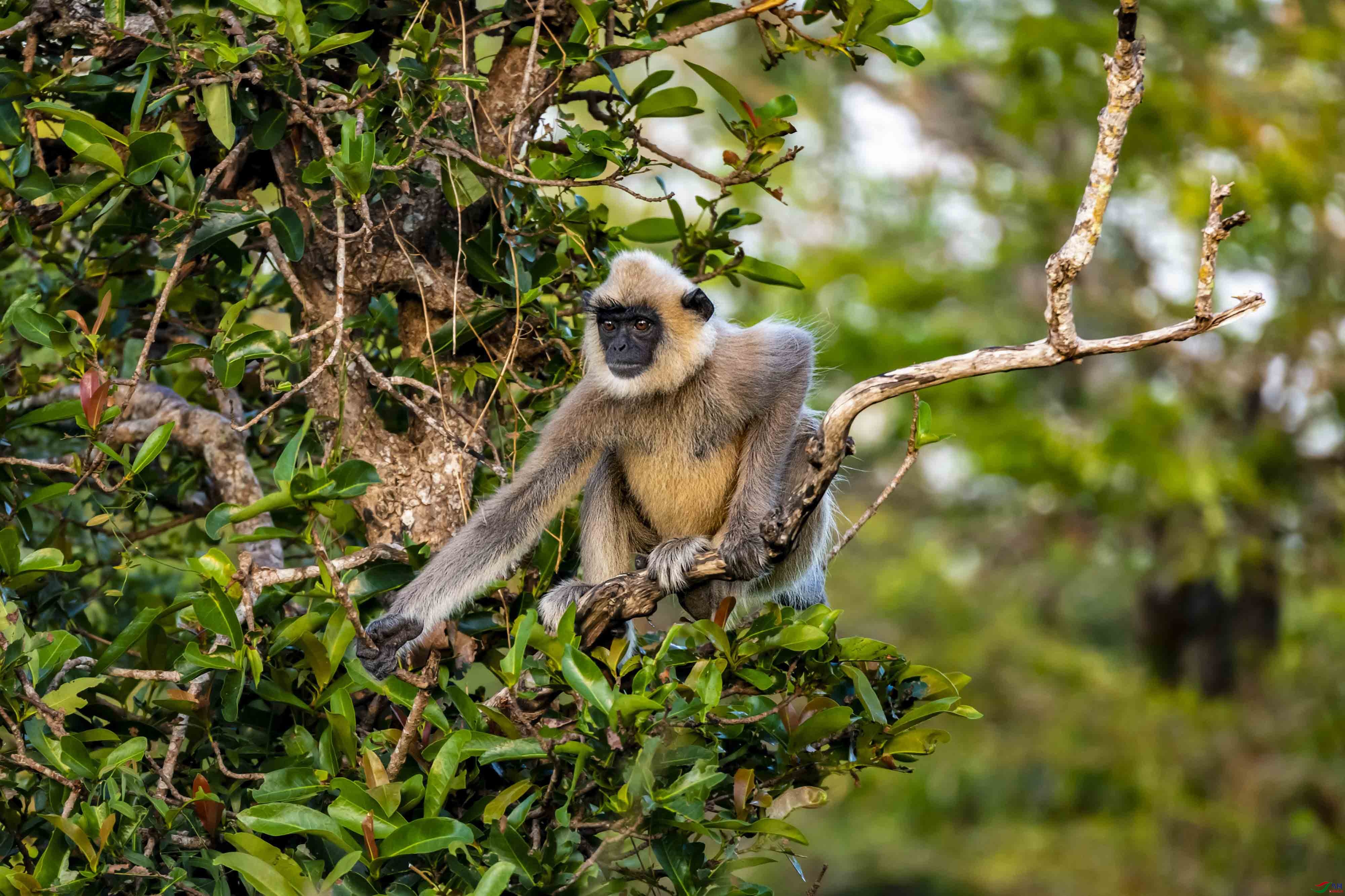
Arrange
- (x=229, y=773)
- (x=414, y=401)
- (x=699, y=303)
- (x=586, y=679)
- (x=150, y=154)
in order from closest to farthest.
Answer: (x=586, y=679)
(x=229, y=773)
(x=150, y=154)
(x=414, y=401)
(x=699, y=303)

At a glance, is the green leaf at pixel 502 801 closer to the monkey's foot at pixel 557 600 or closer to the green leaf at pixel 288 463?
the green leaf at pixel 288 463

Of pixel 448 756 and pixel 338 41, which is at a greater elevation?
pixel 338 41

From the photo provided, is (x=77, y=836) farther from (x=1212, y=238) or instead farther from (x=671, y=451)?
(x=1212, y=238)

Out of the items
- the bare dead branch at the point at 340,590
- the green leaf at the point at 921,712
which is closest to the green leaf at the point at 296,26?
the bare dead branch at the point at 340,590

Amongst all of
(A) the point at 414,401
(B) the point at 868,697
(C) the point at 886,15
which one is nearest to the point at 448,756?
(B) the point at 868,697

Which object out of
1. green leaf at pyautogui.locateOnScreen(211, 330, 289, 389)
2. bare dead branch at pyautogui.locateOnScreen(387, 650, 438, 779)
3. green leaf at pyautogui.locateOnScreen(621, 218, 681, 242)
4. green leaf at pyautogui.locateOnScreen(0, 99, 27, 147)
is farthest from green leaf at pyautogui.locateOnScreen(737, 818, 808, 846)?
green leaf at pyautogui.locateOnScreen(0, 99, 27, 147)

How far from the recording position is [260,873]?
7.40ft

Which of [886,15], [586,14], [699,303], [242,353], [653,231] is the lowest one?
[242,353]

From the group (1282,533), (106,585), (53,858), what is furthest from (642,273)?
(1282,533)

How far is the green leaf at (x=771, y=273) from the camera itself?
3599 mm

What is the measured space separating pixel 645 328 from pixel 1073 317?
174cm

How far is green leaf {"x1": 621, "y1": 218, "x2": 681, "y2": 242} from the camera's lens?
148 inches

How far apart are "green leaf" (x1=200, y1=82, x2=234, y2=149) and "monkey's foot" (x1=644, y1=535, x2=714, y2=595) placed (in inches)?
61.6

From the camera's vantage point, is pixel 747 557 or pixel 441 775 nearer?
pixel 441 775
